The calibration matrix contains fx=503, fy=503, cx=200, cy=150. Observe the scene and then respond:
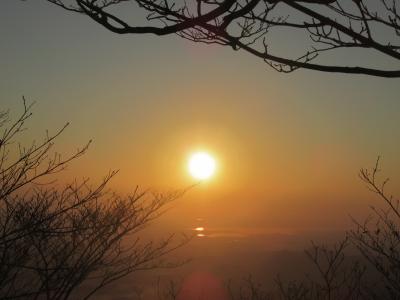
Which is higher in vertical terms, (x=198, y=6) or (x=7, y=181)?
(x=198, y=6)

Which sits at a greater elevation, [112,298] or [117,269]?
[117,269]

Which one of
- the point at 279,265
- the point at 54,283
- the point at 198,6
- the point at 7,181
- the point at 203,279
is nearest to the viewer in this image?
the point at 198,6

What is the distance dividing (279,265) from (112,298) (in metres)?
64.8

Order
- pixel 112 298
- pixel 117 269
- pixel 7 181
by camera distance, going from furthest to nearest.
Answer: pixel 112 298 < pixel 117 269 < pixel 7 181

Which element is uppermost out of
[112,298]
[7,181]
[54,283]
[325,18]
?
[325,18]

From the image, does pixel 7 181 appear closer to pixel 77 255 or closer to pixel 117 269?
pixel 77 255

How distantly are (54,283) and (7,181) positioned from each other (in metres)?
5.37

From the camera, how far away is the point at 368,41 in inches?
109

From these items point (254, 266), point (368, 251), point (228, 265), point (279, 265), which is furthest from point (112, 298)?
point (368, 251)

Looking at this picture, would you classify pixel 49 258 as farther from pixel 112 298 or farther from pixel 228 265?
pixel 228 265

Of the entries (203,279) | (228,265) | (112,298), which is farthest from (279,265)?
(112,298)

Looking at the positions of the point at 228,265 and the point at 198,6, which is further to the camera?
the point at 228,265

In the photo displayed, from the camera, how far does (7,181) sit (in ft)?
17.5

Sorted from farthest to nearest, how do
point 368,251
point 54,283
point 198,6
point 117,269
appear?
point 117,269 → point 54,283 → point 368,251 → point 198,6
